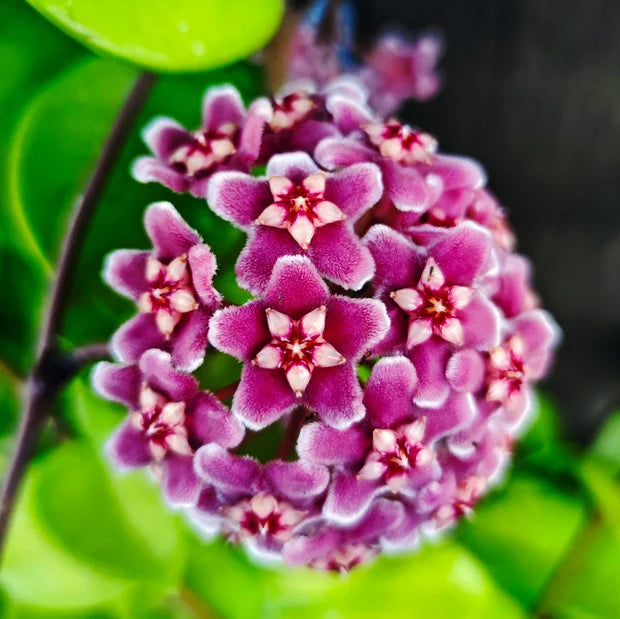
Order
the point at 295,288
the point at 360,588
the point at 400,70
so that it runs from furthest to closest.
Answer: the point at 400,70 < the point at 360,588 < the point at 295,288

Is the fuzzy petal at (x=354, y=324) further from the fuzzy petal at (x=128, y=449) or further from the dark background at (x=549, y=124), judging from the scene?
the dark background at (x=549, y=124)

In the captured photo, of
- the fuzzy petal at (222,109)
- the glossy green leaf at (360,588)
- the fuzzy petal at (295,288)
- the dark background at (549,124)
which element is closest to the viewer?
the fuzzy petal at (295,288)

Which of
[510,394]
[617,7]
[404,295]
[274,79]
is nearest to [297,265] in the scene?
[404,295]

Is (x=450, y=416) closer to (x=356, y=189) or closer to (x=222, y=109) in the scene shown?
(x=356, y=189)

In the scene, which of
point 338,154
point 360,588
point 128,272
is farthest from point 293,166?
point 360,588

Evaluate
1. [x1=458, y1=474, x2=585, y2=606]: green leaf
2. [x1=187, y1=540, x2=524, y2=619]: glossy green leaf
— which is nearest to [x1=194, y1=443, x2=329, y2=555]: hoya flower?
[x1=187, y1=540, x2=524, y2=619]: glossy green leaf

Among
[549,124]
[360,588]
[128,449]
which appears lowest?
[360,588]

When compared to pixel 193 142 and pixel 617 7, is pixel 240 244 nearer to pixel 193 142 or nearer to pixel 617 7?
pixel 193 142

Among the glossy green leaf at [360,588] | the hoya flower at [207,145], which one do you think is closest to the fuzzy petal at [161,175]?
the hoya flower at [207,145]
